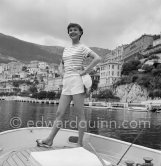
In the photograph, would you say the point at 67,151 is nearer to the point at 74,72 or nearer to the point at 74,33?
the point at 74,72

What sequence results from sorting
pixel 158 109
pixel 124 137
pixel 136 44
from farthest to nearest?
1. pixel 136 44
2. pixel 158 109
3. pixel 124 137

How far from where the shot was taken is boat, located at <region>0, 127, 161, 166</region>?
2.80 m

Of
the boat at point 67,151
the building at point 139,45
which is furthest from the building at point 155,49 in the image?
the boat at point 67,151

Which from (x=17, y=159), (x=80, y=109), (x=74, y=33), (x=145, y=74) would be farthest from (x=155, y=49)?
(x=17, y=159)

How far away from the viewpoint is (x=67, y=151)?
3.00 m

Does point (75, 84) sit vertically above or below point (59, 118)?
above

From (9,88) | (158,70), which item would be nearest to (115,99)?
(158,70)

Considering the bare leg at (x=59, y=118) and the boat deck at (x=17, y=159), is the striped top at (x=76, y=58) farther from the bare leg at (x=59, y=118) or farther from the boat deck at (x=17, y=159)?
the boat deck at (x=17, y=159)

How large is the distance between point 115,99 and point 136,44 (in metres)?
42.5

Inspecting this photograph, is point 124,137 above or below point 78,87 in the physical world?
below

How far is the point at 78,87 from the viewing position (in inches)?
168

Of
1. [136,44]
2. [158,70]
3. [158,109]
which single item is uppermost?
[136,44]

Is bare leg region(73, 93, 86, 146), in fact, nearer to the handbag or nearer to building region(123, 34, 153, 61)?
the handbag

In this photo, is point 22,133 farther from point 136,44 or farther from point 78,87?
point 136,44
